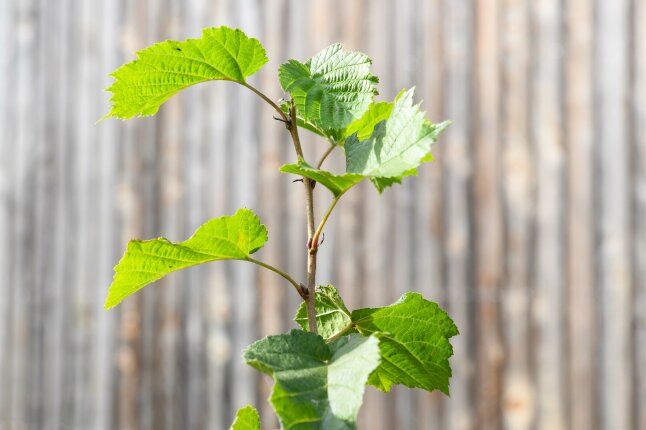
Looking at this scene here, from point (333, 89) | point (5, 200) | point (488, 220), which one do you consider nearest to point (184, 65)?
point (333, 89)

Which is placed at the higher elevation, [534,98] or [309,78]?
[534,98]

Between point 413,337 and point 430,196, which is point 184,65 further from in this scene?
point 430,196

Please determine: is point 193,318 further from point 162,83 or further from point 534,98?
point 162,83

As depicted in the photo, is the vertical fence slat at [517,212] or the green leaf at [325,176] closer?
the green leaf at [325,176]

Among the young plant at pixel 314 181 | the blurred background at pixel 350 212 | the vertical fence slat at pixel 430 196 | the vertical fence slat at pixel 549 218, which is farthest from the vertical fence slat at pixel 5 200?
the young plant at pixel 314 181

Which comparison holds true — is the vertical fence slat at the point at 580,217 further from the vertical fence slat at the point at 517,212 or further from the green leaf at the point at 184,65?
the green leaf at the point at 184,65

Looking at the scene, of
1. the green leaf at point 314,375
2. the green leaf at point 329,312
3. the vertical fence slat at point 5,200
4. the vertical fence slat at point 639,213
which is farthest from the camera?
the vertical fence slat at point 5,200

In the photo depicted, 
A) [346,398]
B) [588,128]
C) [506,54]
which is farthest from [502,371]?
[346,398]
